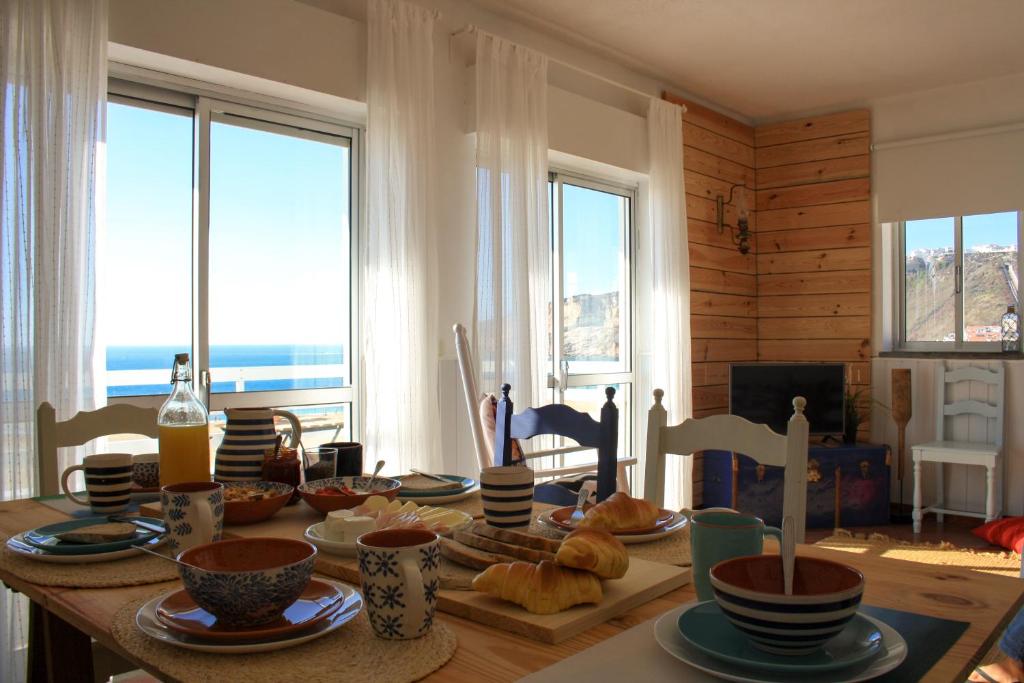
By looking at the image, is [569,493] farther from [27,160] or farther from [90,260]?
[27,160]

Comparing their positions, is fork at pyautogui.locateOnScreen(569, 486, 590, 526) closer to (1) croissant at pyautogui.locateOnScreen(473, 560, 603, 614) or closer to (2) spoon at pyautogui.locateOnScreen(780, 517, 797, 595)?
(1) croissant at pyautogui.locateOnScreen(473, 560, 603, 614)

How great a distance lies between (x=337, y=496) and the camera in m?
1.47

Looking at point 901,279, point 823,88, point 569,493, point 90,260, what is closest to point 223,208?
point 90,260

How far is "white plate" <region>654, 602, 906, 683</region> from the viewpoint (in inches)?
29.3

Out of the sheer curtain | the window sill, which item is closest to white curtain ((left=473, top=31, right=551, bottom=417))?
the sheer curtain

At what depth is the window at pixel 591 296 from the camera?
14.3ft

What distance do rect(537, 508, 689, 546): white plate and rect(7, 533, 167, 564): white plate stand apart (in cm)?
62

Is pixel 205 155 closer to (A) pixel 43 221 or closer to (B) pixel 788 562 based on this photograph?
(A) pixel 43 221

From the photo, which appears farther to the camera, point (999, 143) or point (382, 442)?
point (999, 143)

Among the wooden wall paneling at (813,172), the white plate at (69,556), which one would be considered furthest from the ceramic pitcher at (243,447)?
the wooden wall paneling at (813,172)

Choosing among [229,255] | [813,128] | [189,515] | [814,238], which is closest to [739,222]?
[814,238]

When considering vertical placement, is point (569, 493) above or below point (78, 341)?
below

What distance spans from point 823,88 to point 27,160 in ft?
14.5

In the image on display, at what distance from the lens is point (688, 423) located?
1.76m
